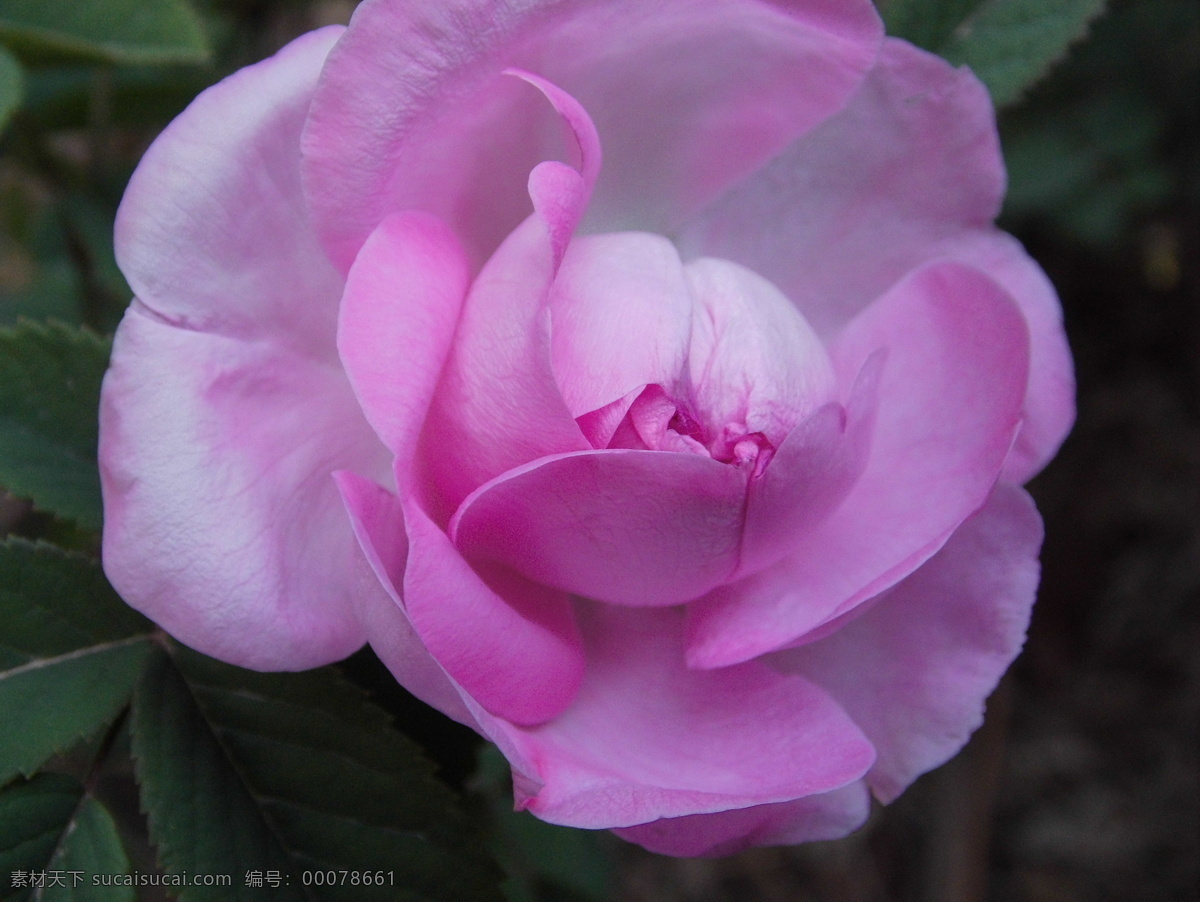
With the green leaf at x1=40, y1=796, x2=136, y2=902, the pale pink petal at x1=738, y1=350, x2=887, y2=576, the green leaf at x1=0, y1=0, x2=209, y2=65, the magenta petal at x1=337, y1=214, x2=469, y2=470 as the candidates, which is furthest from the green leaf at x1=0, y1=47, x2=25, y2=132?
the pale pink petal at x1=738, y1=350, x2=887, y2=576

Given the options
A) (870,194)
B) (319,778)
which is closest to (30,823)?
(319,778)

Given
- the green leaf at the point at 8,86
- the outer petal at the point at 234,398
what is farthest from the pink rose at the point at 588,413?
the green leaf at the point at 8,86

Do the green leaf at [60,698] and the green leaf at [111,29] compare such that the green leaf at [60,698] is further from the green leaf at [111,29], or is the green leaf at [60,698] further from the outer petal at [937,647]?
the green leaf at [111,29]

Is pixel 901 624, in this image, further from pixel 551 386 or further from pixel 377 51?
pixel 377 51

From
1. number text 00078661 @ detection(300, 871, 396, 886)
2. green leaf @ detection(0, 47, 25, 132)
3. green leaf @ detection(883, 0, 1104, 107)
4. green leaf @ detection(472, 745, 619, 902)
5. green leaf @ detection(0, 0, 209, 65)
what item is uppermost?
green leaf @ detection(883, 0, 1104, 107)

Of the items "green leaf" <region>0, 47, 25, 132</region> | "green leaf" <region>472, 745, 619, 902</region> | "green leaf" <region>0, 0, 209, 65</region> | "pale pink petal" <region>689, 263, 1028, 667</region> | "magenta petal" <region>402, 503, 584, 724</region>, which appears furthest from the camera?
"green leaf" <region>472, 745, 619, 902</region>

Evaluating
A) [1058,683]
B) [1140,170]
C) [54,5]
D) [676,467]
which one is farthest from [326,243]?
[1058,683]

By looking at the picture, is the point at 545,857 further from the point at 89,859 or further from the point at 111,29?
the point at 111,29

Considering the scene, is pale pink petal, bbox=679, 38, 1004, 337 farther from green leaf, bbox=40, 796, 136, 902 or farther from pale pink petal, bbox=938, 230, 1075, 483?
green leaf, bbox=40, 796, 136, 902
